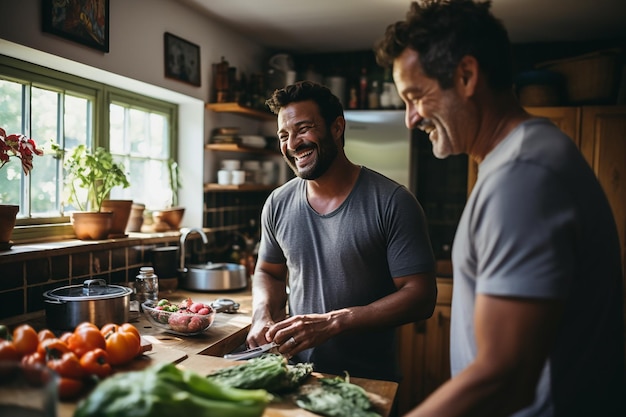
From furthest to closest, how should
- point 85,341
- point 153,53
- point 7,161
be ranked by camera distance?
point 153,53
point 7,161
point 85,341

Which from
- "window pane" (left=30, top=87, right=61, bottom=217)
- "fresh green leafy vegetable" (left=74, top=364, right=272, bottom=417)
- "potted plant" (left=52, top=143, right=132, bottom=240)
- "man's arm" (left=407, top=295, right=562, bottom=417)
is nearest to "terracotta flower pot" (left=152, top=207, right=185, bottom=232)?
"potted plant" (left=52, top=143, right=132, bottom=240)

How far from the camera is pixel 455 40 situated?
3.21 ft

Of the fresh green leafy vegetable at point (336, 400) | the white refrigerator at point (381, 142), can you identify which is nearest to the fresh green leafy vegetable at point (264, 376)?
the fresh green leafy vegetable at point (336, 400)

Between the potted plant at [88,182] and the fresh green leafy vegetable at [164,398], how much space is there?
1687mm

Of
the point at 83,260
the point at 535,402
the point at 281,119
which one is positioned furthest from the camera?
the point at 83,260

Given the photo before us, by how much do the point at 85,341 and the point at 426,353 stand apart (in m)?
2.75

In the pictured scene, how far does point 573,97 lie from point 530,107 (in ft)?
0.95

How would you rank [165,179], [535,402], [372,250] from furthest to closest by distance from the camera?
[165,179] → [372,250] → [535,402]

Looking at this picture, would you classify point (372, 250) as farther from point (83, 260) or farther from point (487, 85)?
point (83, 260)

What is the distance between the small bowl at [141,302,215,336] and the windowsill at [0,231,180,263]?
0.49 meters

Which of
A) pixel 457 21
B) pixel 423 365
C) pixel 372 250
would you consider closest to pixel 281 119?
pixel 372 250

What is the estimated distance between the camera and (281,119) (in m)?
2.02

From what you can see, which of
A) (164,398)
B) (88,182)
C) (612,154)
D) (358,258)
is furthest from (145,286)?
(612,154)

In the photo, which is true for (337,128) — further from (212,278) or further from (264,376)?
(212,278)
